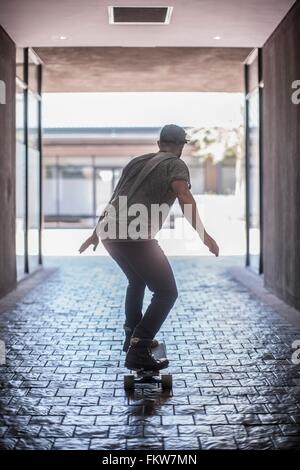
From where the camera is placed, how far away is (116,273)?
11648 mm

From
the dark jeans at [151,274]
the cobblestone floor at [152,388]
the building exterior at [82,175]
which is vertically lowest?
the cobblestone floor at [152,388]

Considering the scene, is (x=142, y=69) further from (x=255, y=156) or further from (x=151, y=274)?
(x=151, y=274)

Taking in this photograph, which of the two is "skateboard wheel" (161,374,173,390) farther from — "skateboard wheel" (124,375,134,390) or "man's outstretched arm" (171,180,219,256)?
"man's outstretched arm" (171,180,219,256)

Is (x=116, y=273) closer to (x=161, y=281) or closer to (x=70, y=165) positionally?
(x=161, y=281)

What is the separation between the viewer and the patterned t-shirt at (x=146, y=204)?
4.38 meters

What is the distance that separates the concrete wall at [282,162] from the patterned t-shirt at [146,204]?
3.39 m

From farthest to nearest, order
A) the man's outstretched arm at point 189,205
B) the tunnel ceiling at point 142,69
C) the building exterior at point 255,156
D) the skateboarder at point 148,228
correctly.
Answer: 1. the tunnel ceiling at point 142,69
2. the building exterior at point 255,156
3. the skateboarder at point 148,228
4. the man's outstretched arm at point 189,205

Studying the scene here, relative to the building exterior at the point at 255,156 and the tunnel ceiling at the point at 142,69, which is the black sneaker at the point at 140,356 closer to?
the building exterior at the point at 255,156

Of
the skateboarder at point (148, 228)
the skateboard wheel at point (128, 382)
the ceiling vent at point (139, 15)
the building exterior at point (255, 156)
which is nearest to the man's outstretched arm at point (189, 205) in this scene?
the skateboarder at point (148, 228)

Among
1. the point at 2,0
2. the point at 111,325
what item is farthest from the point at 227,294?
the point at 2,0

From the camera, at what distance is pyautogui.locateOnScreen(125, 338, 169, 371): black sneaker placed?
4.50m

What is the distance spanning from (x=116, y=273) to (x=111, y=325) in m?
4.72

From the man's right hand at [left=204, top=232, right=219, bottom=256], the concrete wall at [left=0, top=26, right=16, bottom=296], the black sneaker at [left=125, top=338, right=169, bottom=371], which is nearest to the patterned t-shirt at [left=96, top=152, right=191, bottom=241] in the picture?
the man's right hand at [left=204, top=232, right=219, bottom=256]

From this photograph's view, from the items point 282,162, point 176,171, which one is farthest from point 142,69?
point 176,171
